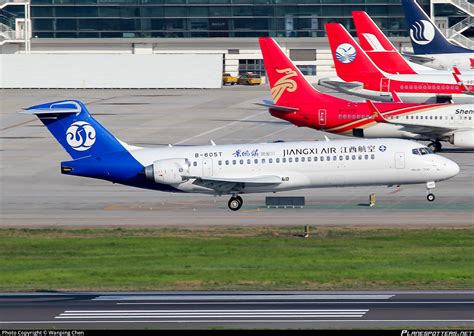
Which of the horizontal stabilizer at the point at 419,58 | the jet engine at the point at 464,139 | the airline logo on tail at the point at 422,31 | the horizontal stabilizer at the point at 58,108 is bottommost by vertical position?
the jet engine at the point at 464,139

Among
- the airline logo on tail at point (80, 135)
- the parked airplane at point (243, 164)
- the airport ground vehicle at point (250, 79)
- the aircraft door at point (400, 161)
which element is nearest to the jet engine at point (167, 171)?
the parked airplane at point (243, 164)

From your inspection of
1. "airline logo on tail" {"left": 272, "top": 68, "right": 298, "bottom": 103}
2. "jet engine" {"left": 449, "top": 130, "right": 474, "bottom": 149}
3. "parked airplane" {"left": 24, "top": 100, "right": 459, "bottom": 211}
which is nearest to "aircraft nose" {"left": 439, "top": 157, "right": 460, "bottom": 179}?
"parked airplane" {"left": 24, "top": 100, "right": 459, "bottom": 211}

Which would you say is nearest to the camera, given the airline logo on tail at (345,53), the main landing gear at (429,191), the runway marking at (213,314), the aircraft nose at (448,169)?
the runway marking at (213,314)

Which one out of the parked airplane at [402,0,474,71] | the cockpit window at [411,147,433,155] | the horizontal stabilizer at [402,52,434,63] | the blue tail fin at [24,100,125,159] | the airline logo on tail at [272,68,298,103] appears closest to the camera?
the blue tail fin at [24,100,125,159]

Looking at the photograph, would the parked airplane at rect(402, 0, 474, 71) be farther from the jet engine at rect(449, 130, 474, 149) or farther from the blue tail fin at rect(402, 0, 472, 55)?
the jet engine at rect(449, 130, 474, 149)

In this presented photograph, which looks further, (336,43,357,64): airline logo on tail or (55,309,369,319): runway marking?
(336,43,357,64): airline logo on tail

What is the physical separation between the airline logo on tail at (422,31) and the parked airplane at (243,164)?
72550 mm

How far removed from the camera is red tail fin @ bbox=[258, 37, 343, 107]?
82.4 m

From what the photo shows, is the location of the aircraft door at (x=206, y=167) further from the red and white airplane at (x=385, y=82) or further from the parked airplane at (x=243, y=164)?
the red and white airplane at (x=385, y=82)

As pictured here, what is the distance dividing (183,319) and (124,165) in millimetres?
24568

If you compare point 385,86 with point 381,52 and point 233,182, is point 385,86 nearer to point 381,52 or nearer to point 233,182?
point 381,52

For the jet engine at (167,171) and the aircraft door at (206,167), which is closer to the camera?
the jet engine at (167,171)

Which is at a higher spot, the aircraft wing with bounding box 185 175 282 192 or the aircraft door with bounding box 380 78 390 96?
the aircraft door with bounding box 380 78 390 96

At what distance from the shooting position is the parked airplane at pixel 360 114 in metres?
79.6
